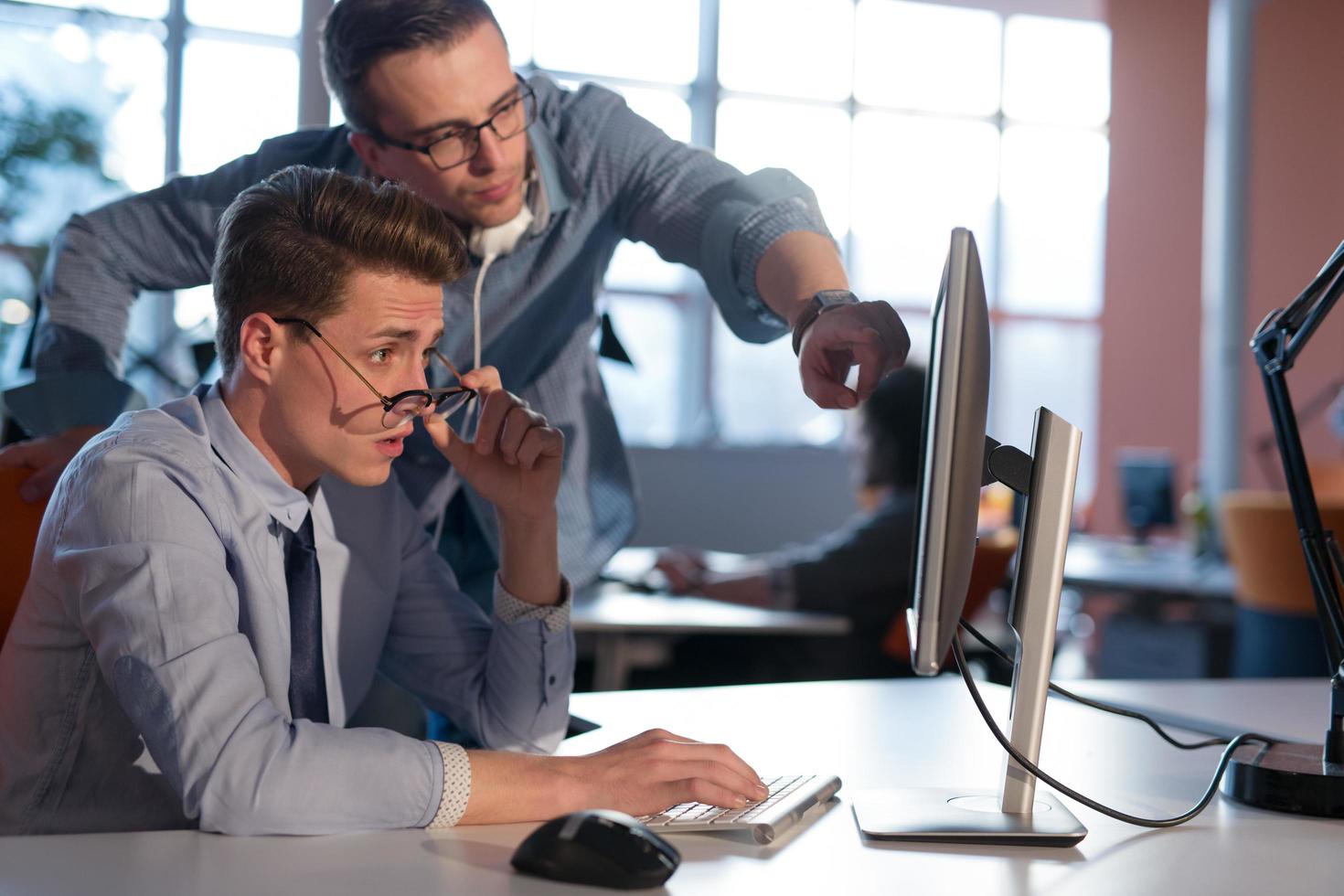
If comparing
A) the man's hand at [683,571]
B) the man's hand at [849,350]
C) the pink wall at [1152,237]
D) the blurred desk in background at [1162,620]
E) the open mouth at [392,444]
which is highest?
the pink wall at [1152,237]

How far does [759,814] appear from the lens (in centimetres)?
95

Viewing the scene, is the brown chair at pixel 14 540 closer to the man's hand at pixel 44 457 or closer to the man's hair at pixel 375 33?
the man's hand at pixel 44 457

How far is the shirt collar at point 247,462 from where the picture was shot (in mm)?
1163

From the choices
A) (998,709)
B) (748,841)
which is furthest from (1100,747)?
(748,841)

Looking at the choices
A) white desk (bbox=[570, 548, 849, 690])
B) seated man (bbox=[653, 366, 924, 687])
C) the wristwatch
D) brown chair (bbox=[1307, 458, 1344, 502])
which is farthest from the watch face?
brown chair (bbox=[1307, 458, 1344, 502])

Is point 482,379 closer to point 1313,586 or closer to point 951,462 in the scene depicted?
point 951,462

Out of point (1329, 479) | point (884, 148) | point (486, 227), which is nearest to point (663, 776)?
point (486, 227)

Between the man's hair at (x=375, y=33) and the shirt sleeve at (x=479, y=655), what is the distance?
0.48 metres

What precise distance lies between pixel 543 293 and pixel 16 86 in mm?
3907

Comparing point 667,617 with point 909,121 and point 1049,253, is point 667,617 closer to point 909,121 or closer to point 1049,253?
point 909,121

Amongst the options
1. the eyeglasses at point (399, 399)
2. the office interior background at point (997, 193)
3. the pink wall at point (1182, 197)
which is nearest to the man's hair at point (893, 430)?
the eyeglasses at point (399, 399)

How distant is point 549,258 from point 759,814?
875 mm

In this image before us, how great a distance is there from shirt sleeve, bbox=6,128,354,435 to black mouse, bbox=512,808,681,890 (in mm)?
874

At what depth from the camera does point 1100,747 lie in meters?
1.32
